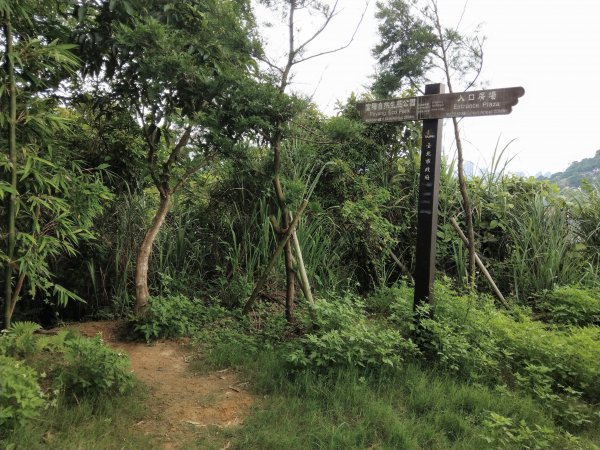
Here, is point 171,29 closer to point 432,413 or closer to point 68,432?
point 68,432

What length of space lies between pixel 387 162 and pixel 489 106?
252 cm

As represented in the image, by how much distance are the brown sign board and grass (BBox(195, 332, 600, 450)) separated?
83.8 inches

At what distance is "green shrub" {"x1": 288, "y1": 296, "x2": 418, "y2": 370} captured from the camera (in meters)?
3.07

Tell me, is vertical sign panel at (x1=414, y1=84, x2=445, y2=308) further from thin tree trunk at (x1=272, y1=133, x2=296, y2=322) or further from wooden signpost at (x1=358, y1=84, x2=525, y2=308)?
thin tree trunk at (x1=272, y1=133, x2=296, y2=322)

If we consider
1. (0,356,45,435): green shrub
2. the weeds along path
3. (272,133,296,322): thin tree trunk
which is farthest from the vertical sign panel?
(0,356,45,435): green shrub

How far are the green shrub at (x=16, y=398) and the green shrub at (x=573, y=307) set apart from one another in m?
4.39

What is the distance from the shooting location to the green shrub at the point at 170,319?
12.0ft

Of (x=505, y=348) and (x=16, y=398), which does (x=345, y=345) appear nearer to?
(x=505, y=348)

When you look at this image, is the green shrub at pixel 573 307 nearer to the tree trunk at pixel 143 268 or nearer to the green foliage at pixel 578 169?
the green foliage at pixel 578 169

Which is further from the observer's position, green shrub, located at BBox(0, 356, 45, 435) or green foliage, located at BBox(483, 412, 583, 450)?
green foliage, located at BBox(483, 412, 583, 450)

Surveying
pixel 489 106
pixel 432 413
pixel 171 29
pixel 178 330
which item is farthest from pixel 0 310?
pixel 489 106

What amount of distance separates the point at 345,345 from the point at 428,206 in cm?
143

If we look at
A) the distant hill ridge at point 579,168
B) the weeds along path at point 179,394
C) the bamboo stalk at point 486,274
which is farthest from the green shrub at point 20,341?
the distant hill ridge at point 579,168

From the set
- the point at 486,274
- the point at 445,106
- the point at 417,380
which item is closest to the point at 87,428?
the point at 417,380
